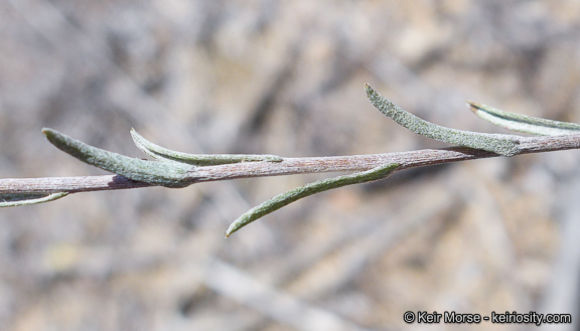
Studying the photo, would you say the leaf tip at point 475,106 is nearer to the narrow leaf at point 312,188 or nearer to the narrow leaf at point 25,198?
the narrow leaf at point 312,188

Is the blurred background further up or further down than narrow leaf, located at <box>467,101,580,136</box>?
further up

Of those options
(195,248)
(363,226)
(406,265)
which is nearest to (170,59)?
(195,248)

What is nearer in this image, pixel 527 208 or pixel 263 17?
pixel 527 208

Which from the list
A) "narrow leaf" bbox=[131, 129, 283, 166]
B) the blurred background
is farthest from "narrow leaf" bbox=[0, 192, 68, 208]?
the blurred background

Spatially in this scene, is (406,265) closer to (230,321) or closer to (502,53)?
(230,321)

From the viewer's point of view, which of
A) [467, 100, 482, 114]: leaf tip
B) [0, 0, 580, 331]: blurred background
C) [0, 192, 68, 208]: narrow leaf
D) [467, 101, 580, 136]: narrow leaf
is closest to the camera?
[0, 192, 68, 208]: narrow leaf

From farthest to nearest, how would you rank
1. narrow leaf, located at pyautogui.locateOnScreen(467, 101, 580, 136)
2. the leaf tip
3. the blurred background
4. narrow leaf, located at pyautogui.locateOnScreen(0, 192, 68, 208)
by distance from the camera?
the blurred background → the leaf tip → narrow leaf, located at pyautogui.locateOnScreen(467, 101, 580, 136) → narrow leaf, located at pyautogui.locateOnScreen(0, 192, 68, 208)

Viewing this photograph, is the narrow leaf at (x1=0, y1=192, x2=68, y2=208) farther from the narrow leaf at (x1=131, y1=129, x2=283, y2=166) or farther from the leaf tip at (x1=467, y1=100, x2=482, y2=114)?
the leaf tip at (x1=467, y1=100, x2=482, y2=114)

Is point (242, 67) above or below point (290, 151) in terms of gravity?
above
